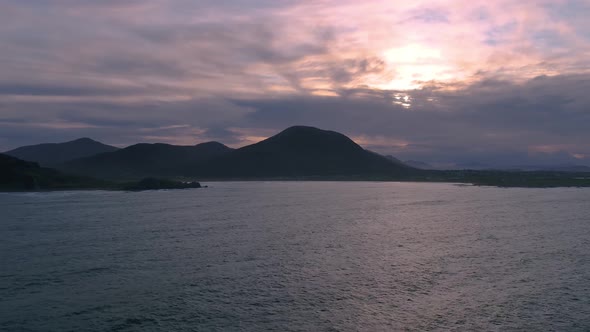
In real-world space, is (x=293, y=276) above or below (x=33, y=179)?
below

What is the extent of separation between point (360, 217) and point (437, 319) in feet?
152

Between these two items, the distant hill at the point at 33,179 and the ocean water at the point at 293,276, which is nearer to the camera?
the ocean water at the point at 293,276

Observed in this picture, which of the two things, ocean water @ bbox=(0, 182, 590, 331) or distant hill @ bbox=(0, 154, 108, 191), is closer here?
ocean water @ bbox=(0, 182, 590, 331)

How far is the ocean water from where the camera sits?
2403cm

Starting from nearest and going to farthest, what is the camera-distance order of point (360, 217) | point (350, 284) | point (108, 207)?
point (350, 284) → point (360, 217) → point (108, 207)

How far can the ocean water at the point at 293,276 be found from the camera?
24031 mm

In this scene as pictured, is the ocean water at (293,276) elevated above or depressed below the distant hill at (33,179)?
below

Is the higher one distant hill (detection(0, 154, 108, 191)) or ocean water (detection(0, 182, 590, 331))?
distant hill (detection(0, 154, 108, 191))

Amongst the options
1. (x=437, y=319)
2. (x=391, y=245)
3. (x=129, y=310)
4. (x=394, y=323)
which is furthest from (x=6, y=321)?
(x=391, y=245)

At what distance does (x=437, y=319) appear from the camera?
79.0 feet

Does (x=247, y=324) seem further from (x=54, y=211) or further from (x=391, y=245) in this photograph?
(x=54, y=211)

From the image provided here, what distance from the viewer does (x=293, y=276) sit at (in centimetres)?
3247

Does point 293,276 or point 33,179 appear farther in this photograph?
point 33,179

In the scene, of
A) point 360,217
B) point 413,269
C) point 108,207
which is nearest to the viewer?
point 413,269
